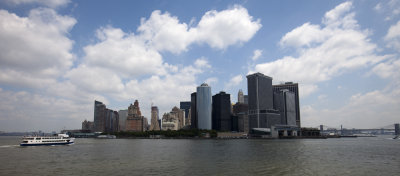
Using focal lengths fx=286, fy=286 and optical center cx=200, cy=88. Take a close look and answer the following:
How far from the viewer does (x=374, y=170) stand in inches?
2594

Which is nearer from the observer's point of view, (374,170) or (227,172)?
(227,172)

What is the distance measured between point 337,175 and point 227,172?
22190mm

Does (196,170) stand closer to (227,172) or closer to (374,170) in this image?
(227,172)

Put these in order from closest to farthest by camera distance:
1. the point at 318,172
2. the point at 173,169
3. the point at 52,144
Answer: the point at 318,172, the point at 173,169, the point at 52,144

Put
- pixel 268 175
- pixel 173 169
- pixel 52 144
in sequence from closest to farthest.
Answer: pixel 268 175 → pixel 173 169 → pixel 52 144

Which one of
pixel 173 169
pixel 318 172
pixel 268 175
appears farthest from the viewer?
pixel 173 169

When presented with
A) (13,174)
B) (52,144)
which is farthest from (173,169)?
(52,144)

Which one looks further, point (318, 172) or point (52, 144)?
point (52, 144)

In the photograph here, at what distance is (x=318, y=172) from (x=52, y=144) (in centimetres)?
14584

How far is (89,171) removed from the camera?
6234 cm

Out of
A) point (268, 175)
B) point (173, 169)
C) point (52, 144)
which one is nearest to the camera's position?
point (268, 175)

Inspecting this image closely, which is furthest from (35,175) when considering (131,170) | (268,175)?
(268,175)

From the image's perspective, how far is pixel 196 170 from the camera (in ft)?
208

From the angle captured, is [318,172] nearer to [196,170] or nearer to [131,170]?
[196,170]
